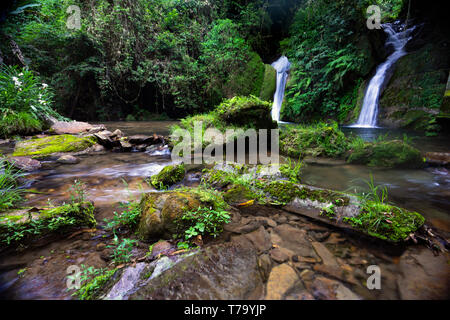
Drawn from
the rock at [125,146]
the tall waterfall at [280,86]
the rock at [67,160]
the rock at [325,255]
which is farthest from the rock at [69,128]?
the tall waterfall at [280,86]

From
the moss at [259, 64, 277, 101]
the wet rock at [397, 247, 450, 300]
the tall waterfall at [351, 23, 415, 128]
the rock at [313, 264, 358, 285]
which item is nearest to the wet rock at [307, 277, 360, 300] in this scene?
the rock at [313, 264, 358, 285]

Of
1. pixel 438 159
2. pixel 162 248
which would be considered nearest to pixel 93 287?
pixel 162 248

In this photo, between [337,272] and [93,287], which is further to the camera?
[337,272]

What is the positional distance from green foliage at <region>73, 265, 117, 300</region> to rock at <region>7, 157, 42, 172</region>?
13.1ft

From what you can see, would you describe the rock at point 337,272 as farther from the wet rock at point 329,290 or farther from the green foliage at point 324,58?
the green foliage at point 324,58

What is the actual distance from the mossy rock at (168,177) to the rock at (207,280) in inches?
79.5

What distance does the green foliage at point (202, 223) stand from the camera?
185cm

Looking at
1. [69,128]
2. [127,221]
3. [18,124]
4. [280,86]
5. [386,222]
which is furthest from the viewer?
[280,86]

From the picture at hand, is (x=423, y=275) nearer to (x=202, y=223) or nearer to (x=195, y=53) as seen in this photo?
(x=202, y=223)

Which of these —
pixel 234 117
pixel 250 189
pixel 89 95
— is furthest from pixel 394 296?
pixel 89 95

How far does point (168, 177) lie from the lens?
344 cm

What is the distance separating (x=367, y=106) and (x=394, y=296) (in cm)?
1128

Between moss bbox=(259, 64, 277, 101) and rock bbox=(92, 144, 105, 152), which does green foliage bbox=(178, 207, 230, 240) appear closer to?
rock bbox=(92, 144, 105, 152)

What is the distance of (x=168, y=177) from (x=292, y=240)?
2.35 metres
